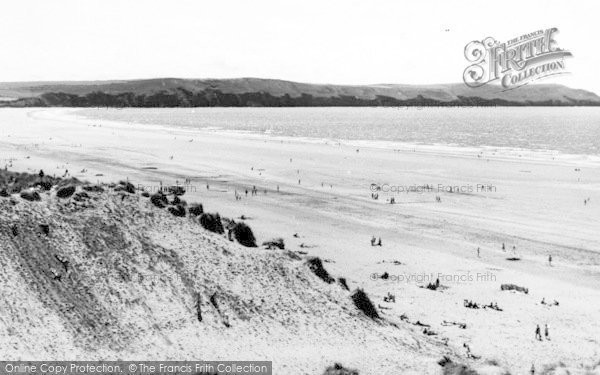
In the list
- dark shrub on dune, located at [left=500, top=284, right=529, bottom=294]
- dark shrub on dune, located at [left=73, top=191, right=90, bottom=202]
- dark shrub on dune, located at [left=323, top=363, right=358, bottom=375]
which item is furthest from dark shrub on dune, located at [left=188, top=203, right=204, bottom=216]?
dark shrub on dune, located at [left=500, top=284, right=529, bottom=294]

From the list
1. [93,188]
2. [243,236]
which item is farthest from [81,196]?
[243,236]

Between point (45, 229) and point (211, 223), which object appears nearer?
point (45, 229)

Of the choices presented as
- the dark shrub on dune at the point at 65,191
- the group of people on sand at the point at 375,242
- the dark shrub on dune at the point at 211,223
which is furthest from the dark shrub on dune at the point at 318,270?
the group of people on sand at the point at 375,242

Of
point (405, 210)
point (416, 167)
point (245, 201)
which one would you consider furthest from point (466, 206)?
point (416, 167)

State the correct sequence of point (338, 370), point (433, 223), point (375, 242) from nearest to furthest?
point (338, 370) < point (375, 242) < point (433, 223)

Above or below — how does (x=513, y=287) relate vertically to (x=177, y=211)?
below

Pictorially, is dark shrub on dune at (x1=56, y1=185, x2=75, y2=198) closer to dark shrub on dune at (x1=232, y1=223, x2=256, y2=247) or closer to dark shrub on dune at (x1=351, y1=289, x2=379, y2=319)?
dark shrub on dune at (x1=232, y1=223, x2=256, y2=247)

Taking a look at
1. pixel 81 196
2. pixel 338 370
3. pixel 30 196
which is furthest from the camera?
pixel 81 196

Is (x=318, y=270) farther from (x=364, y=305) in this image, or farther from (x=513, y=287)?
(x=513, y=287)

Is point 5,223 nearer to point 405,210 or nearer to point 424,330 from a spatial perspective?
point 424,330
